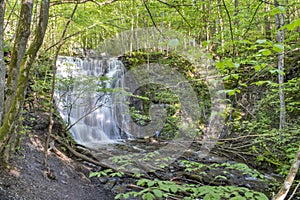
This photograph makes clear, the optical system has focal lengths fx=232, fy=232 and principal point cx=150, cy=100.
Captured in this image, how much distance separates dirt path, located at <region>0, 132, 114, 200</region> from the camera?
2.75 meters

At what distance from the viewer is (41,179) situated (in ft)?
10.7

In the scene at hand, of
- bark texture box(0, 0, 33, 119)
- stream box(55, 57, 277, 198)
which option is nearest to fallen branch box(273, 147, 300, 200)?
stream box(55, 57, 277, 198)

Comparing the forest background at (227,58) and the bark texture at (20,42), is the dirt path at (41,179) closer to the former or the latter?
the forest background at (227,58)

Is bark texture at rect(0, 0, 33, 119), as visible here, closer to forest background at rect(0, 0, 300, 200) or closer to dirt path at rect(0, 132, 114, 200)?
forest background at rect(0, 0, 300, 200)

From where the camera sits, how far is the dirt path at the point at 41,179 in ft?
9.03

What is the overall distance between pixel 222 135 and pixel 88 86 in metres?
4.62

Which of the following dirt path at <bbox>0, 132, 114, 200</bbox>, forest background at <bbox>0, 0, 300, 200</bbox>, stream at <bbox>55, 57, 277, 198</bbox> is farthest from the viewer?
stream at <bbox>55, 57, 277, 198</bbox>

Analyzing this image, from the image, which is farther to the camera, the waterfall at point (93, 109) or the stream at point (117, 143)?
the waterfall at point (93, 109)

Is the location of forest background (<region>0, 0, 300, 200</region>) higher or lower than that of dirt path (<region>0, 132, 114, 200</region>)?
higher

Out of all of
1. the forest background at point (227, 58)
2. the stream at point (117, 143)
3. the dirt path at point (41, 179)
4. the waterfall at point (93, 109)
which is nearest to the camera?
the forest background at point (227, 58)

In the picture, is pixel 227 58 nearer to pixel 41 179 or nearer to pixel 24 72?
pixel 24 72

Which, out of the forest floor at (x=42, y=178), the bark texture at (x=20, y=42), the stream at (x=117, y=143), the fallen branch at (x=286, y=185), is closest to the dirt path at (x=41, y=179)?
the forest floor at (x=42, y=178)

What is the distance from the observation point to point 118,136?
9.62 m

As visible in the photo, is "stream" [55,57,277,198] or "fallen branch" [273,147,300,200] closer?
"fallen branch" [273,147,300,200]
